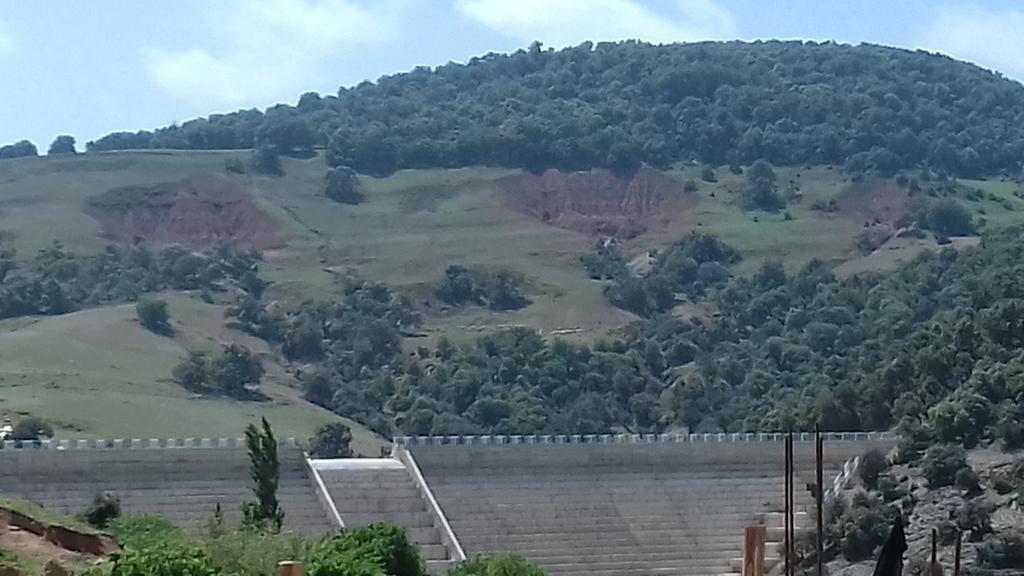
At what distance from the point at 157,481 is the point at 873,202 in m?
75.8

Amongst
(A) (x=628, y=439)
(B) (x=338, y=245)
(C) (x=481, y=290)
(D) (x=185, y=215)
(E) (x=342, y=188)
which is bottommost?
(A) (x=628, y=439)

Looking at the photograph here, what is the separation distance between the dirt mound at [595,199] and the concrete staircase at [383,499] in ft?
220

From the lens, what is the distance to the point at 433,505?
159 feet

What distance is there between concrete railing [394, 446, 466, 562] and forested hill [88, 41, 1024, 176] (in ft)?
251

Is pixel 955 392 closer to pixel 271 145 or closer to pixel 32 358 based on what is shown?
pixel 32 358

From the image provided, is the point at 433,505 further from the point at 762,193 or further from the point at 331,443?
the point at 762,193

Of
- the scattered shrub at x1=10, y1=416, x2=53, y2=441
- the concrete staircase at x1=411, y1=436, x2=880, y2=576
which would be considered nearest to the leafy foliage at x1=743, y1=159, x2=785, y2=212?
the scattered shrub at x1=10, y1=416, x2=53, y2=441

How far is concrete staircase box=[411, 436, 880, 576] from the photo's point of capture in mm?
48719

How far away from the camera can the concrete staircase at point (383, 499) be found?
47.3 meters

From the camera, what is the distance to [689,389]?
79375mm

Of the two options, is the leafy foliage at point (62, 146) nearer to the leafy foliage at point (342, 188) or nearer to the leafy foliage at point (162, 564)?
the leafy foliage at point (342, 188)

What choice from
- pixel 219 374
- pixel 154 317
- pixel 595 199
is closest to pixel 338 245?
pixel 595 199

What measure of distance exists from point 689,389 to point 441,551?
109 ft

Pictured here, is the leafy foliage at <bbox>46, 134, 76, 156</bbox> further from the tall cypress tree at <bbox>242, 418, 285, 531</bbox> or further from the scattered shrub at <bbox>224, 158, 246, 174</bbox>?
the tall cypress tree at <bbox>242, 418, 285, 531</bbox>
